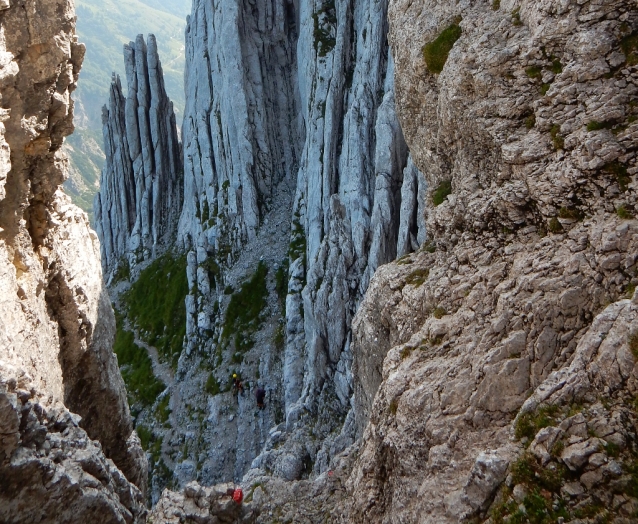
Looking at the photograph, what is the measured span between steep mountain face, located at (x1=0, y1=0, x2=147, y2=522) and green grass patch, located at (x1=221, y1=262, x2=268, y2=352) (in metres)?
36.2

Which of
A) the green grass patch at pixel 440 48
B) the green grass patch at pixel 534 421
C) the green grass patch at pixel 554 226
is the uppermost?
the green grass patch at pixel 440 48

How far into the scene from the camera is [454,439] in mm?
12625

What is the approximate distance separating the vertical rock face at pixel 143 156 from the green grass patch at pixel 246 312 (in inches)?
1254

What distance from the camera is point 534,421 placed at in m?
10.6

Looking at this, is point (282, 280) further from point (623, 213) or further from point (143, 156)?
point (623, 213)

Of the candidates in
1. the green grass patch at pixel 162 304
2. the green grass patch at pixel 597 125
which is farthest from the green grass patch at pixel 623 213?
the green grass patch at pixel 162 304

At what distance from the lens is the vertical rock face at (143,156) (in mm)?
88688

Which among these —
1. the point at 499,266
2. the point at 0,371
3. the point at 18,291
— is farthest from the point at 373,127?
the point at 0,371

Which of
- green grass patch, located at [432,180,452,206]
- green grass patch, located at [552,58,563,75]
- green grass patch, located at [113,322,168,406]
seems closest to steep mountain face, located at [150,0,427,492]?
green grass patch, located at [113,322,168,406]

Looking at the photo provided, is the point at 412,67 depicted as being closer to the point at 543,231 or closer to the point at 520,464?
the point at 543,231

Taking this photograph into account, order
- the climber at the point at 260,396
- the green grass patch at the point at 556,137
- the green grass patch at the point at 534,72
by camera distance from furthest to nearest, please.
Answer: the climber at the point at 260,396, the green grass patch at the point at 534,72, the green grass patch at the point at 556,137

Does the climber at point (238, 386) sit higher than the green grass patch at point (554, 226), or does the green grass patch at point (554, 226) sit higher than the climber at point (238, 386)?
the green grass patch at point (554, 226)

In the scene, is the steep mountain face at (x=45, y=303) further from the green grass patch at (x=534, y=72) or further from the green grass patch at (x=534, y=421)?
the green grass patch at (x=534, y=72)

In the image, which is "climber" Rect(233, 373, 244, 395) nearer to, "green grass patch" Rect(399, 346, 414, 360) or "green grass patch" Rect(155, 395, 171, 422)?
"green grass patch" Rect(155, 395, 171, 422)
